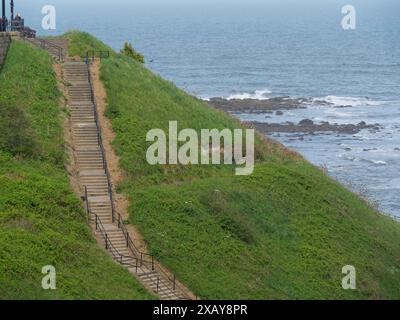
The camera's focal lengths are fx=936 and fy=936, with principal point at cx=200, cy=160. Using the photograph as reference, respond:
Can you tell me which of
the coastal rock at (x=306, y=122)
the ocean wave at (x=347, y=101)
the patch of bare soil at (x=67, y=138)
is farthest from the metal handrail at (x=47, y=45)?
the ocean wave at (x=347, y=101)

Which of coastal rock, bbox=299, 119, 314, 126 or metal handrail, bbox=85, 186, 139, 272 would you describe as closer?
metal handrail, bbox=85, 186, 139, 272

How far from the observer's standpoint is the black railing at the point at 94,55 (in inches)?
2271

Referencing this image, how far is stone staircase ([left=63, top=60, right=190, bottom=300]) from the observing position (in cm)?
3916

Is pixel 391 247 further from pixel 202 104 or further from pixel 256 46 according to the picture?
pixel 256 46

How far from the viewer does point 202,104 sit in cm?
5878

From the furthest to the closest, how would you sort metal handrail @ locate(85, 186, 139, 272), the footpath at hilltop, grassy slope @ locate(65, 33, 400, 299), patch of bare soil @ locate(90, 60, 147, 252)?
1. patch of bare soil @ locate(90, 60, 147, 252)
2. grassy slope @ locate(65, 33, 400, 299)
3. metal handrail @ locate(85, 186, 139, 272)
4. the footpath at hilltop

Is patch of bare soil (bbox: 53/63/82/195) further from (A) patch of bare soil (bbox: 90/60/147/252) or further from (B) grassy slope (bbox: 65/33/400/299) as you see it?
(B) grassy slope (bbox: 65/33/400/299)

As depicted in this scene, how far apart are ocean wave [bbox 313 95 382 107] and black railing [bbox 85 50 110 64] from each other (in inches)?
2271

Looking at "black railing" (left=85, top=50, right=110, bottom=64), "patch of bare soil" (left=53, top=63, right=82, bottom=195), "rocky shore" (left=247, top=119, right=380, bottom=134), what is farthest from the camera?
"rocky shore" (left=247, top=119, right=380, bottom=134)

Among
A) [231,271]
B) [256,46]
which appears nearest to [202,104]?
[231,271]

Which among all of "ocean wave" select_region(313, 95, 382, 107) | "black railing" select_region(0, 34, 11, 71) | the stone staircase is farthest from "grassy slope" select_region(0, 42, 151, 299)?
"ocean wave" select_region(313, 95, 382, 107)

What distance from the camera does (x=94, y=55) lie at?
59156mm

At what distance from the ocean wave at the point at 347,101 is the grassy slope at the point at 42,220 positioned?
220ft
